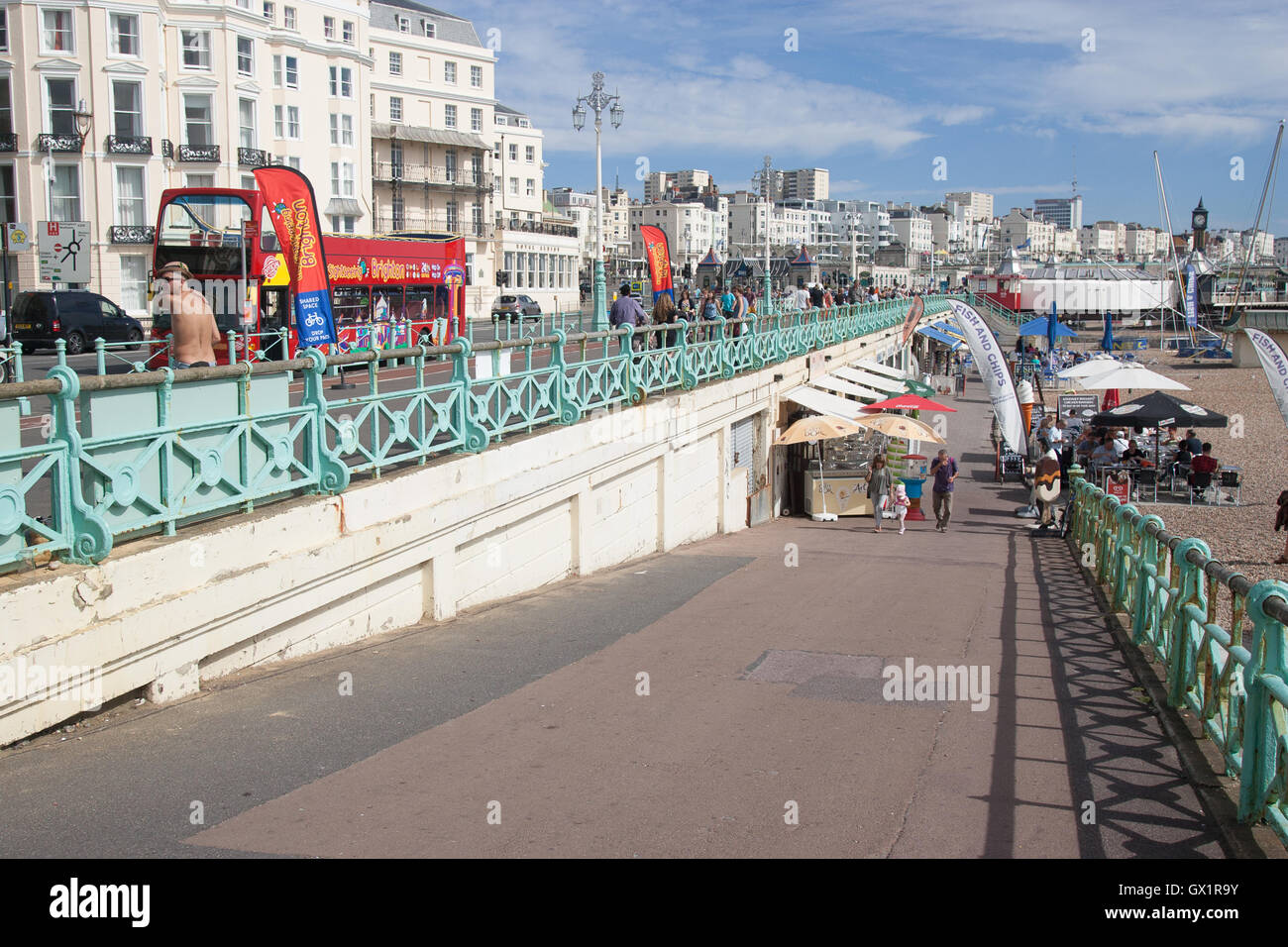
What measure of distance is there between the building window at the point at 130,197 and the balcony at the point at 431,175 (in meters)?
19.0

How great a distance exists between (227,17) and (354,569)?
122 feet

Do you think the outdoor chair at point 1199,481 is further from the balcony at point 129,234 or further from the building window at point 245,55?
the building window at point 245,55

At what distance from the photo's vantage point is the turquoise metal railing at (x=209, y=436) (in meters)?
5.82

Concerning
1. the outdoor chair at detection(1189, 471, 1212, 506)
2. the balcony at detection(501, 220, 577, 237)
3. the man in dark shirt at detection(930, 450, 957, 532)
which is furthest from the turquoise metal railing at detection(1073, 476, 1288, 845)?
the balcony at detection(501, 220, 577, 237)

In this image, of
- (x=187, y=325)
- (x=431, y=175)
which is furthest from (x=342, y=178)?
(x=187, y=325)

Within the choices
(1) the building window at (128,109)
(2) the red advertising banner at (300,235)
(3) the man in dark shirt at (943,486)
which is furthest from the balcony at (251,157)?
(2) the red advertising banner at (300,235)

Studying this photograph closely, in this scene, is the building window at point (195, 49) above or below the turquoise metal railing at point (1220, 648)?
above

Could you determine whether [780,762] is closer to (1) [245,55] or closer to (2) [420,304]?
(2) [420,304]

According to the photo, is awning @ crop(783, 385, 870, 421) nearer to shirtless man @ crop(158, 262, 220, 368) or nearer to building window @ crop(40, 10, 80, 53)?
shirtless man @ crop(158, 262, 220, 368)

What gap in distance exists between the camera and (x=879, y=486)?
2128 cm

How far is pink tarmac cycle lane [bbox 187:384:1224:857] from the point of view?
5125mm

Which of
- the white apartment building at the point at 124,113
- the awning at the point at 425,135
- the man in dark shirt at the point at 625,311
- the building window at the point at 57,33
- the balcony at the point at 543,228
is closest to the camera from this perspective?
the man in dark shirt at the point at 625,311
